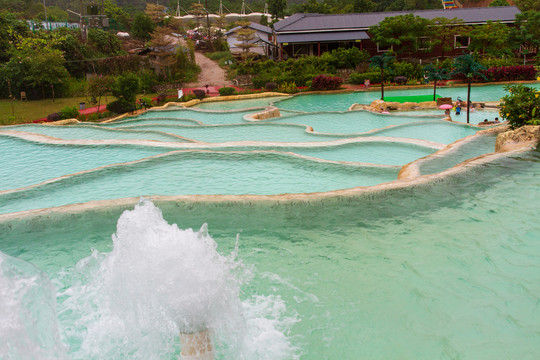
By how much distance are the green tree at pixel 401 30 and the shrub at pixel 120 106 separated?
1786 cm

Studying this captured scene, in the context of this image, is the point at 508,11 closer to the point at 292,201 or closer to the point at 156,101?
the point at 156,101

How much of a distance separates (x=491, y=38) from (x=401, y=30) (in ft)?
18.9

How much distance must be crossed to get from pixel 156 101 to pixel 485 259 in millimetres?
22615

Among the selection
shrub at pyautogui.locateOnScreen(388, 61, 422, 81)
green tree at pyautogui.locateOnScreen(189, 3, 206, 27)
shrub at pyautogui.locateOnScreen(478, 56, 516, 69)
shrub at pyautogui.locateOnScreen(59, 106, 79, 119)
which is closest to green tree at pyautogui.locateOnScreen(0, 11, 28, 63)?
shrub at pyautogui.locateOnScreen(59, 106, 79, 119)

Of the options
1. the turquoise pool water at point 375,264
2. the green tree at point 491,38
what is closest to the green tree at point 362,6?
the green tree at point 491,38

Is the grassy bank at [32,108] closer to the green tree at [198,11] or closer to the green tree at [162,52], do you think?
the green tree at [162,52]

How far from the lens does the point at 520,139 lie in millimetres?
7707

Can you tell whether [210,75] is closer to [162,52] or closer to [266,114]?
[162,52]

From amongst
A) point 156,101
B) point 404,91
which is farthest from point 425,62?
point 156,101

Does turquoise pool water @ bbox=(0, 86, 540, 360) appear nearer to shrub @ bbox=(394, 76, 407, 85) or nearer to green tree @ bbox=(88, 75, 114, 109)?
green tree @ bbox=(88, 75, 114, 109)

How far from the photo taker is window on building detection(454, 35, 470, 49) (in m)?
33.2

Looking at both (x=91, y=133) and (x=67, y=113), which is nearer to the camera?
(x=91, y=133)

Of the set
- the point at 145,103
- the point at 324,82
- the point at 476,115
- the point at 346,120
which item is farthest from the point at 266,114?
the point at 324,82

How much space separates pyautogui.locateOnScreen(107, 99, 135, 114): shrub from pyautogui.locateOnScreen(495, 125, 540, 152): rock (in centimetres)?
1698
